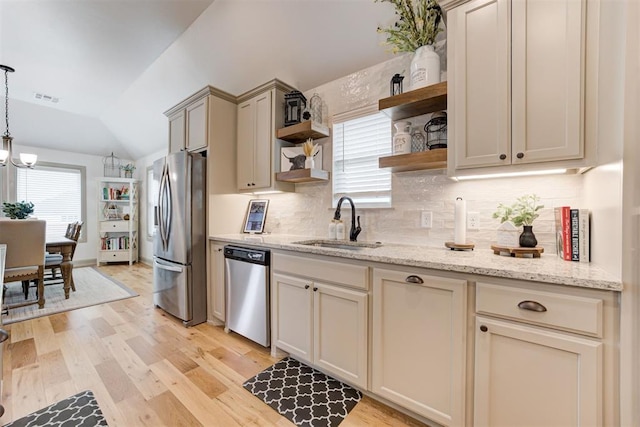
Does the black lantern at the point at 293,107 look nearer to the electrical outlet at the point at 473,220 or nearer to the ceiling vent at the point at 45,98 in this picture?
the electrical outlet at the point at 473,220

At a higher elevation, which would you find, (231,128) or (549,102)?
(231,128)

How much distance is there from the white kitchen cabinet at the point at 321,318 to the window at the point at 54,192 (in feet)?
19.7

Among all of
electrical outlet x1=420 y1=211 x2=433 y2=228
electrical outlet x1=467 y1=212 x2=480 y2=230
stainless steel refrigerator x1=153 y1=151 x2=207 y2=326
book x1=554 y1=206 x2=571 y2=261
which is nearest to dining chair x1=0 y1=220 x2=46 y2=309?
stainless steel refrigerator x1=153 y1=151 x2=207 y2=326

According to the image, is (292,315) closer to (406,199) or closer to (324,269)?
(324,269)

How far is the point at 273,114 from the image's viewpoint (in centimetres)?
262

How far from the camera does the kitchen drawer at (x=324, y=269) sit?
5.27 ft

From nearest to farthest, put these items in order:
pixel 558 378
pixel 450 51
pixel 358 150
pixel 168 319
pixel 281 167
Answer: pixel 558 378 < pixel 450 51 < pixel 358 150 < pixel 281 167 < pixel 168 319

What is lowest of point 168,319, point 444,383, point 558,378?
point 168,319

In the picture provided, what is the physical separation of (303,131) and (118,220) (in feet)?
18.6

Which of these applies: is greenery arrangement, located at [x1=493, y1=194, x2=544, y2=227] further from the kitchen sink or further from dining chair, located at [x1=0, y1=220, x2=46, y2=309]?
dining chair, located at [x1=0, y1=220, x2=46, y2=309]

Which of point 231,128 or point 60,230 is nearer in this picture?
point 231,128

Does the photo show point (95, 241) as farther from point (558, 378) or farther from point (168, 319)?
point (558, 378)

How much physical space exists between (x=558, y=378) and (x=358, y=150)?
6.60ft

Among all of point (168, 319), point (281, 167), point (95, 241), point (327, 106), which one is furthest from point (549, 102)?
point (95, 241)
